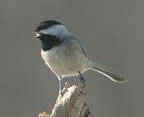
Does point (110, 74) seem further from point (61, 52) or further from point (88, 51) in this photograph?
point (88, 51)

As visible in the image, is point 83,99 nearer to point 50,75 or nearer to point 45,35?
point 45,35

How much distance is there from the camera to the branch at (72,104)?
11.1 ft

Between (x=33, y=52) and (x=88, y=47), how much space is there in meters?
0.54

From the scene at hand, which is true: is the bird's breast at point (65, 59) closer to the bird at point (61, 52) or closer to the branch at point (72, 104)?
the bird at point (61, 52)

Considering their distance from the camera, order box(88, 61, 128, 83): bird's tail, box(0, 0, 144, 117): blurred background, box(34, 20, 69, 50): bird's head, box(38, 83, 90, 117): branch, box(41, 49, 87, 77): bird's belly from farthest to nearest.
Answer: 1. box(0, 0, 144, 117): blurred background
2. box(88, 61, 128, 83): bird's tail
3. box(41, 49, 87, 77): bird's belly
4. box(34, 20, 69, 50): bird's head
5. box(38, 83, 90, 117): branch

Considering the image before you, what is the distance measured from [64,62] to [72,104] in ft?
1.80

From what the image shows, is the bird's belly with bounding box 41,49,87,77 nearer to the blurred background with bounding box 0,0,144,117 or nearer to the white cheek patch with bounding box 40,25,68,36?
the white cheek patch with bounding box 40,25,68,36

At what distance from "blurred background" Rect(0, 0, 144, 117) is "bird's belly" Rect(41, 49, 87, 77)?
249 centimetres

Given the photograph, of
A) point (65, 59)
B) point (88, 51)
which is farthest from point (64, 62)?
point (88, 51)

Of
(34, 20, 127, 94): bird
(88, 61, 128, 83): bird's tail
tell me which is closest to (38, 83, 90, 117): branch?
(34, 20, 127, 94): bird

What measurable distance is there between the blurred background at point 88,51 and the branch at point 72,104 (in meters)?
2.96

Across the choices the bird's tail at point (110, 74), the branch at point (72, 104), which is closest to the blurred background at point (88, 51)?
the bird's tail at point (110, 74)

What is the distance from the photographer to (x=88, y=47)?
678 centimetres

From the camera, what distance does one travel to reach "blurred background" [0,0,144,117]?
21.9ft
